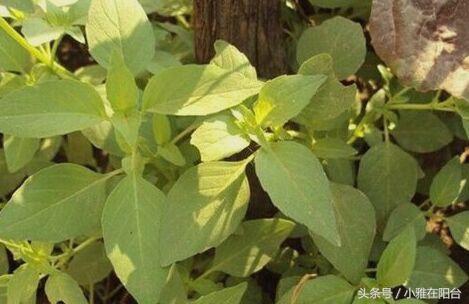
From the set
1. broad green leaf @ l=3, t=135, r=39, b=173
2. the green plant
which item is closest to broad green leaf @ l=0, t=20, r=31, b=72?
the green plant

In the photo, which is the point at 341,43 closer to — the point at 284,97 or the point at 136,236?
the point at 284,97

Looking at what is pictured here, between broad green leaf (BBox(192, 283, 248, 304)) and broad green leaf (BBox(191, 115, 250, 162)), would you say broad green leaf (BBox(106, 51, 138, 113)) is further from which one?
broad green leaf (BBox(192, 283, 248, 304))

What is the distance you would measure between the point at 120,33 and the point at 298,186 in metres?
0.34

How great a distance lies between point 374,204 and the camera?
1.22 m

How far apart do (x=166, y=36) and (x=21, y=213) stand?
0.54m

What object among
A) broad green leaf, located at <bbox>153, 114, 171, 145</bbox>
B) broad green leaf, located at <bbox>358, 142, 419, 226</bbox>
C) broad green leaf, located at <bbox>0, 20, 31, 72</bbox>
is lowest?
broad green leaf, located at <bbox>358, 142, 419, 226</bbox>

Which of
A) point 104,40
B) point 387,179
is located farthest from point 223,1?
point 387,179

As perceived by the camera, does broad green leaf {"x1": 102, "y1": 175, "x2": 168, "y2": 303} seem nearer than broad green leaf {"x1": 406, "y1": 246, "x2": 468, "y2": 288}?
Yes

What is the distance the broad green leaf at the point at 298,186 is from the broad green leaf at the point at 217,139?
0.03m

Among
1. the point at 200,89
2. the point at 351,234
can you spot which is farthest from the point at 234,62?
the point at 351,234

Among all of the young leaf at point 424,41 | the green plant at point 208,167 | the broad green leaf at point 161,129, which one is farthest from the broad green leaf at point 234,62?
the young leaf at point 424,41

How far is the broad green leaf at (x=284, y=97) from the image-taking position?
0.94 m

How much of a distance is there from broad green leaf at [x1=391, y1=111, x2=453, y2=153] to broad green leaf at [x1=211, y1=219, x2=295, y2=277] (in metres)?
0.33

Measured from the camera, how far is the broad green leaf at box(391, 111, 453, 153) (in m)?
1.32
